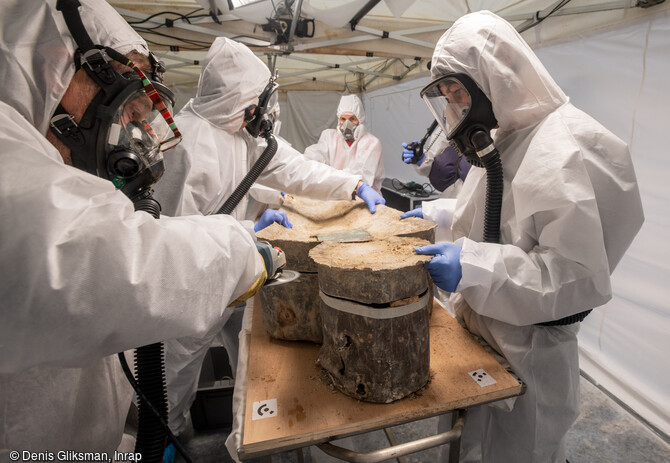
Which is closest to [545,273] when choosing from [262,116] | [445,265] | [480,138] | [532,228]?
[532,228]

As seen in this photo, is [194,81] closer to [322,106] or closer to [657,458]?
[322,106]

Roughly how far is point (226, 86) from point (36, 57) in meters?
1.28

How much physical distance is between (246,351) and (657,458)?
2.17 meters

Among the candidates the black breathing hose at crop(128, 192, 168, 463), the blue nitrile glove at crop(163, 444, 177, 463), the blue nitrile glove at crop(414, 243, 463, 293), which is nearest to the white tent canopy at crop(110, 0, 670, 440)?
the blue nitrile glove at crop(414, 243, 463, 293)

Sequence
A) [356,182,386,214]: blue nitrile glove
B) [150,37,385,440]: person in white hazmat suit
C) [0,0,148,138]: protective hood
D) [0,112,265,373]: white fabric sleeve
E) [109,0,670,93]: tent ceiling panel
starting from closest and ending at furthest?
[0,112,265,373]: white fabric sleeve → [0,0,148,138]: protective hood → [150,37,385,440]: person in white hazmat suit → [356,182,386,214]: blue nitrile glove → [109,0,670,93]: tent ceiling panel

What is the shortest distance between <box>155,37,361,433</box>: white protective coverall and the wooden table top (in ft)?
2.41

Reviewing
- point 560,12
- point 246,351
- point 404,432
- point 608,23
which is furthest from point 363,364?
point 560,12

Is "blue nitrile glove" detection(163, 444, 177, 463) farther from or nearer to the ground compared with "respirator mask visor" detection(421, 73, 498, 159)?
nearer to the ground

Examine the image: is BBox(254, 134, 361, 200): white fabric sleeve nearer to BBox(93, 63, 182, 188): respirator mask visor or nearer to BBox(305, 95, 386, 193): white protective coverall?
BBox(93, 63, 182, 188): respirator mask visor

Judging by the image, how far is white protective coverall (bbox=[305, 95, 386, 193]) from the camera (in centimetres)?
430

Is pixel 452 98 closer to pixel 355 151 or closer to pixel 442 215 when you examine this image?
pixel 442 215

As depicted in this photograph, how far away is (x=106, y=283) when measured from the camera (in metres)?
0.54

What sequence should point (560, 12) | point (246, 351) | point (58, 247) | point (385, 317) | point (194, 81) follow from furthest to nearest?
1. point (194, 81)
2. point (560, 12)
3. point (246, 351)
4. point (385, 317)
5. point (58, 247)

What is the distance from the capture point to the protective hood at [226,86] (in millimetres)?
1900
